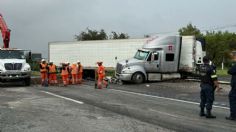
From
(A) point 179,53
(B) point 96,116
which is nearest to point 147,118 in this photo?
(B) point 96,116

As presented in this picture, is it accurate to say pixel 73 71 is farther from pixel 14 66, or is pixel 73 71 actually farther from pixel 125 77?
pixel 14 66

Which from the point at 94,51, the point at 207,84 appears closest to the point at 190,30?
the point at 94,51

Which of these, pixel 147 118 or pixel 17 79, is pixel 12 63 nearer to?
pixel 17 79

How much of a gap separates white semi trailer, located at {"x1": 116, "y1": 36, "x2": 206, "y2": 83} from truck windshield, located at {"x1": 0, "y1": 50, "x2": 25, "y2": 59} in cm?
653

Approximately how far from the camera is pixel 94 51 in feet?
120

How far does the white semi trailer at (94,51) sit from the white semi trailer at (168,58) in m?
2.93

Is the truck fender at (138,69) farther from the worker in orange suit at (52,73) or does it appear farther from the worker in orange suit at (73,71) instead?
the worker in orange suit at (52,73)

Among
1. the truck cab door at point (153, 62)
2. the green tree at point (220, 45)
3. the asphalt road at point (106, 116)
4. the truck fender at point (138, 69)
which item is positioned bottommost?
the asphalt road at point (106, 116)

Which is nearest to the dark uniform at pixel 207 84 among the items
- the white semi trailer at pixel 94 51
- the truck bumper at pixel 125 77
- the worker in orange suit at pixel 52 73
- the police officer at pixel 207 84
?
the police officer at pixel 207 84

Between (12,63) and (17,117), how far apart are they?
1460cm

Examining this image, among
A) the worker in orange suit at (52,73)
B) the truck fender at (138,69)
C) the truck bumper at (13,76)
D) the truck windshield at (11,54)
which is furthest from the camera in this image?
the truck fender at (138,69)

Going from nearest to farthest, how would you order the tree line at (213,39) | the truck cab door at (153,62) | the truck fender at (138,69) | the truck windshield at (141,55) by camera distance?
the truck fender at (138,69) < the truck cab door at (153,62) < the truck windshield at (141,55) < the tree line at (213,39)

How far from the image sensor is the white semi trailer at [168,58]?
95.1 feet

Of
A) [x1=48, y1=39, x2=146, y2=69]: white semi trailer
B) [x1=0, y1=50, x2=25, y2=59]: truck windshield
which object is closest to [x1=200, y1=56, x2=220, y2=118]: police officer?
[x1=0, y1=50, x2=25, y2=59]: truck windshield
